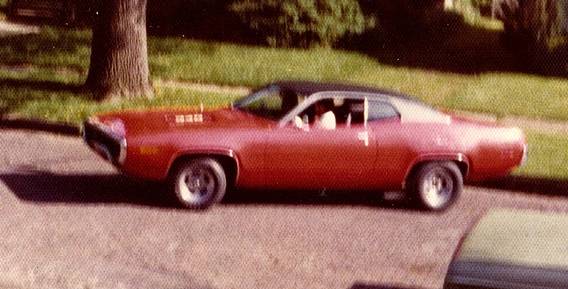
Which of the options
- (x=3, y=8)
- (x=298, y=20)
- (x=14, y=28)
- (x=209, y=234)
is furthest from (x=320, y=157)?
(x=3, y=8)

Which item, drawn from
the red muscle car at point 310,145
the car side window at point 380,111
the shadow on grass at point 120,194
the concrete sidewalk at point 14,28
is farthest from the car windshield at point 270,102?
the concrete sidewalk at point 14,28

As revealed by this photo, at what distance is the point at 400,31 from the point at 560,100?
20.0 ft

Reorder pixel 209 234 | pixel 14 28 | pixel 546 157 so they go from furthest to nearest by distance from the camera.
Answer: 1. pixel 14 28
2. pixel 546 157
3. pixel 209 234

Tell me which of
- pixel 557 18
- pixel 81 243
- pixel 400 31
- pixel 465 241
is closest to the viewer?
pixel 465 241

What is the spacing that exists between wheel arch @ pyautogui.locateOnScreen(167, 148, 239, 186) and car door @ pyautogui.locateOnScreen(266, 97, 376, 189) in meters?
0.32

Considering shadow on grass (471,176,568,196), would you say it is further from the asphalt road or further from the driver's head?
the driver's head

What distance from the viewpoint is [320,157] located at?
10234 millimetres

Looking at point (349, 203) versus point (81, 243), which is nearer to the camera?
point (81, 243)

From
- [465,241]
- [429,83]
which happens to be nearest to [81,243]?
[465,241]

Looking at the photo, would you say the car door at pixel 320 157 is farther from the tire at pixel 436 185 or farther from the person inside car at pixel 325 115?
the tire at pixel 436 185

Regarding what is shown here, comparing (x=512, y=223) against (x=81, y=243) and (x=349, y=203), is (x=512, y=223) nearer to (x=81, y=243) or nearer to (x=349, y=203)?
(x=81, y=243)

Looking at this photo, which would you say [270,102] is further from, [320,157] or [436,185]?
[436,185]

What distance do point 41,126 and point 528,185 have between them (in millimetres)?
5877

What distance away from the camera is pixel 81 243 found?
350 inches
